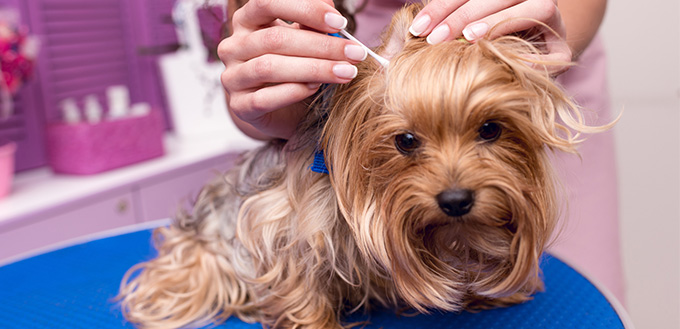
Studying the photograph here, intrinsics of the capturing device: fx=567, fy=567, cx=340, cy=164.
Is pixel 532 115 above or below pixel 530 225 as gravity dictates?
above

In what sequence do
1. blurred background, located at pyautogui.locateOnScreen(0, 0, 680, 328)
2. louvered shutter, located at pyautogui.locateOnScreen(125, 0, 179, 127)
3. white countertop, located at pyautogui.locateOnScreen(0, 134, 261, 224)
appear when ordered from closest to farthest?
white countertop, located at pyautogui.locateOnScreen(0, 134, 261, 224) → blurred background, located at pyautogui.locateOnScreen(0, 0, 680, 328) → louvered shutter, located at pyautogui.locateOnScreen(125, 0, 179, 127)

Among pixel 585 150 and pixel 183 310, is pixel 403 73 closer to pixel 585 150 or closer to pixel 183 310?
pixel 183 310

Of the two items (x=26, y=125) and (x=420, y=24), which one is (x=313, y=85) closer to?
(x=420, y=24)

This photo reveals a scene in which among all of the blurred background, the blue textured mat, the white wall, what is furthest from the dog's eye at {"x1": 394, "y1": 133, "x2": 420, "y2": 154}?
the white wall

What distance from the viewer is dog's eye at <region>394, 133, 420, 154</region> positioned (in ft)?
2.39

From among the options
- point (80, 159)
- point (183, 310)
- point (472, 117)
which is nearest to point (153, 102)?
point (80, 159)

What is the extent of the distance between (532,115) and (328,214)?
331mm

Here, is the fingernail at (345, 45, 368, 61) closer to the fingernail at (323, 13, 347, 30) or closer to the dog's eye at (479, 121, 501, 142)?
the fingernail at (323, 13, 347, 30)

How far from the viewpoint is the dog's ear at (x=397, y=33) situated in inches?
31.0

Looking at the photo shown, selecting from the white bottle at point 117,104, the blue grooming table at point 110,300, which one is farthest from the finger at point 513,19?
the white bottle at point 117,104

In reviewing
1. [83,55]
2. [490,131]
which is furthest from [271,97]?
[83,55]

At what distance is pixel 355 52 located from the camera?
745 millimetres

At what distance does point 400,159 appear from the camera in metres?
0.74

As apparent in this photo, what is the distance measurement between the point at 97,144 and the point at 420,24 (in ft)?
5.59
